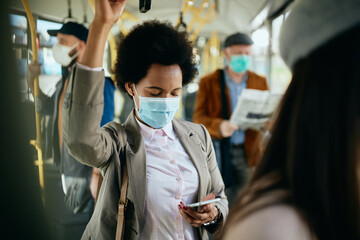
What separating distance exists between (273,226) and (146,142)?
36.1 inches

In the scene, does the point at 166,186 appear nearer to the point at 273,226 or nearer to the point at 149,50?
the point at 149,50

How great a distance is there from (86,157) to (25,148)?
550mm

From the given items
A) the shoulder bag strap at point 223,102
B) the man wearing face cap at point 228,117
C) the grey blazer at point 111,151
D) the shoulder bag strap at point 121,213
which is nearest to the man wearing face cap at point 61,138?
the grey blazer at point 111,151

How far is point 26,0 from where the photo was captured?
1.51 metres

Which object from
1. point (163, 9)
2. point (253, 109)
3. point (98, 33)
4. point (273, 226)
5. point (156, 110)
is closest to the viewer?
point (273, 226)

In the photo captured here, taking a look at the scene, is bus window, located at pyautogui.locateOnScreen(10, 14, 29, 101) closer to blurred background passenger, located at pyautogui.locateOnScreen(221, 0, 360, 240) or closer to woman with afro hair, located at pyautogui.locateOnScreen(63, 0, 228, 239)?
woman with afro hair, located at pyautogui.locateOnScreen(63, 0, 228, 239)

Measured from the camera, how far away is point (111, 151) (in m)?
1.28

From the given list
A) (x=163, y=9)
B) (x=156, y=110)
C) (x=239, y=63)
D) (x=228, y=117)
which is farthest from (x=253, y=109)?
(x=156, y=110)

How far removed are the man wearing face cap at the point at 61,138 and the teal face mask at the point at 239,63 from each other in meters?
1.25

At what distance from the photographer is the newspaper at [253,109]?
232 cm

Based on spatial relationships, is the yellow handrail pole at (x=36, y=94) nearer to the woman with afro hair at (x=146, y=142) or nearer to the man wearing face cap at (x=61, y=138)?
the man wearing face cap at (x=61, y=138)

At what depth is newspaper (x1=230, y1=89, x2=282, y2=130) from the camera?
232cm

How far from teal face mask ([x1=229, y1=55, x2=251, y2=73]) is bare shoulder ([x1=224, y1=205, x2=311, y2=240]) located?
225 centimetres

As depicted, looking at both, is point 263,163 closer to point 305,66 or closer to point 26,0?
point 305,66
